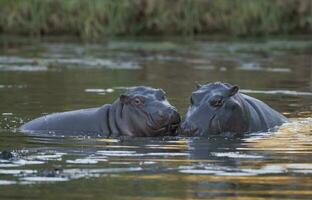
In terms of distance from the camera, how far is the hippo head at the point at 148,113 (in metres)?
10.5

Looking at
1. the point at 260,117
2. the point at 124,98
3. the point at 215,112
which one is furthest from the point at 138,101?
the point at 260,117

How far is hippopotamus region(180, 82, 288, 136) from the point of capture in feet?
34.4

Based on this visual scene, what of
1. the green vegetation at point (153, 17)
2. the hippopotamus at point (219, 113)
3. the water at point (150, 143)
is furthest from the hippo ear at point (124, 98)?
the green vegetation at point (153, 17)

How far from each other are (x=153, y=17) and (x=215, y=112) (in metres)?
18.4

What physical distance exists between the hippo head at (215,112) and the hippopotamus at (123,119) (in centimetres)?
18

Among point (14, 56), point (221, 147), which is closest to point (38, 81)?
point (14, 56)

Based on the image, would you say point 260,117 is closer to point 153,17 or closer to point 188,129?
point 188,129

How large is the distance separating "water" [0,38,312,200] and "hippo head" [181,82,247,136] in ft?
0.52

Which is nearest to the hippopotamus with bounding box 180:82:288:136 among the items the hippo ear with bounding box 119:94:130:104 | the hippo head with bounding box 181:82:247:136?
the hippo head with bounding box 181:82:247:136

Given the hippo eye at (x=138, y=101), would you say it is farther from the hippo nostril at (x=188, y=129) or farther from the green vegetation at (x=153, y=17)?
the green vegetation at (x=153, y=17)

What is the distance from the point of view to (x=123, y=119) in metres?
11.0

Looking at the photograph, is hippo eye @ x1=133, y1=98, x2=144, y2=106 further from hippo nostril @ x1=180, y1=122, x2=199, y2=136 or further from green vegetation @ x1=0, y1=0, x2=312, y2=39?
green vegetation @ x1=0, y1=0, x2=312, y2=39

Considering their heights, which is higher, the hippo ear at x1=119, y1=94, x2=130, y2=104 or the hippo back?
the hippo ear at x1=119, y1=94, x2=130, y2=104

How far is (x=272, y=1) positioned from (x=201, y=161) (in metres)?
20.0
